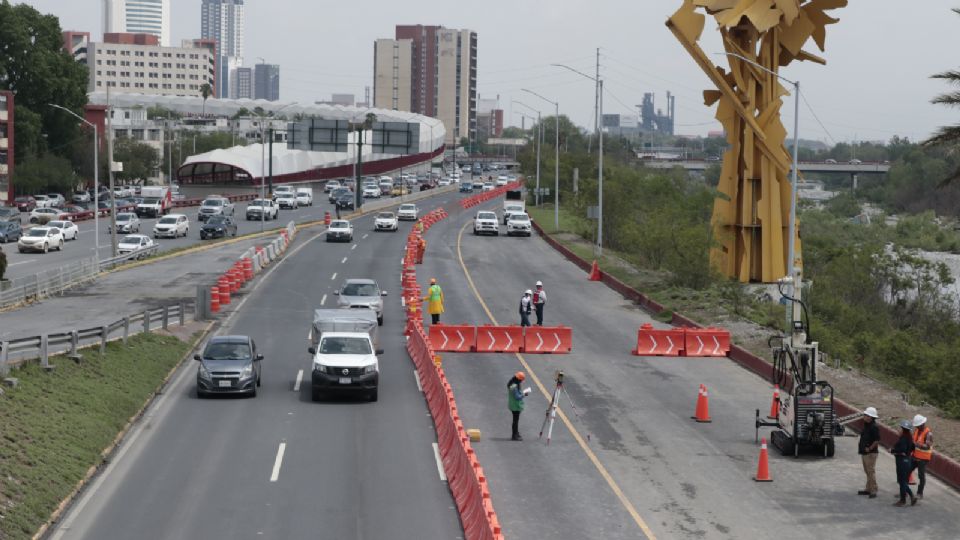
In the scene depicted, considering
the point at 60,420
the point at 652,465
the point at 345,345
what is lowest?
the point at 652,465

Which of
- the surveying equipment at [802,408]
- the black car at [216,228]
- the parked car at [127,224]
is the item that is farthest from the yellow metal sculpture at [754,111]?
the parked car at [127,224]

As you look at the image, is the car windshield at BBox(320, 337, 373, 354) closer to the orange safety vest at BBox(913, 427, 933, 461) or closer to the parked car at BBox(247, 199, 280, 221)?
the orange safety vest at BBox(913, 427, 933, 461)

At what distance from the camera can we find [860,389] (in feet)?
101

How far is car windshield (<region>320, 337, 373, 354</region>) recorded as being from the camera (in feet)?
95.8

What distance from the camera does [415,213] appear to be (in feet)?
315

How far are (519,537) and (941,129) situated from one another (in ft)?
62.1

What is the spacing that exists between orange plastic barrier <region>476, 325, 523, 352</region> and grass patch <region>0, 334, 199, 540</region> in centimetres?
919

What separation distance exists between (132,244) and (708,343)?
1430 inches

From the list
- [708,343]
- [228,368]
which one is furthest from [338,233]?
[228,368]

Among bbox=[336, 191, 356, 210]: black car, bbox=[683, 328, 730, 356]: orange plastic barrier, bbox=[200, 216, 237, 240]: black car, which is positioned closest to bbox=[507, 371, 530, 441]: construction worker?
bbox=[683, 328, 730, 356]: orange plastic barrier

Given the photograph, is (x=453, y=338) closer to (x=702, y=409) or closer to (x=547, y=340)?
(x=547, y=340)

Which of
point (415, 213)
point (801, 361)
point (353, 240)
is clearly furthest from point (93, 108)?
point (801, 361)

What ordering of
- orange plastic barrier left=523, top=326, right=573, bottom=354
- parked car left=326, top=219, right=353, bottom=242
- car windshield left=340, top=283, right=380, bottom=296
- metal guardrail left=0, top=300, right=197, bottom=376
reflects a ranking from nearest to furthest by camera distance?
metal guardrail left=0, top=300, right=197, bottom=376
orange plastic barrier left=523, top=326, right=573, bottom=354
car windshield left=340, top=283, right=380, bottom=296
parked car left=326, top=219, right=353, bottom=242

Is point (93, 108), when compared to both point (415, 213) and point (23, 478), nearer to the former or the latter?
point (415, 213)
